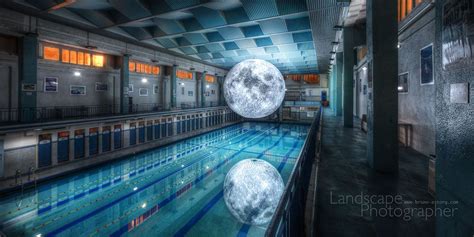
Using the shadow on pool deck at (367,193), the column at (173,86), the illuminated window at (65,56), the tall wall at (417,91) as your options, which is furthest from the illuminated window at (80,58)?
the tall wall at (417,91)

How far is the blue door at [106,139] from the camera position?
45.2 ft

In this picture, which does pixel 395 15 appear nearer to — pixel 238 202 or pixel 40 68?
pixel 238 202

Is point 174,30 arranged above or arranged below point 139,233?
above

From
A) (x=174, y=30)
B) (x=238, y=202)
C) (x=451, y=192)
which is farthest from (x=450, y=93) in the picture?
(x=174, y=30)

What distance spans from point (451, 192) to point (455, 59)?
45.0 inches

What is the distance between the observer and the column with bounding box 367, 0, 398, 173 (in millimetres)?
5320

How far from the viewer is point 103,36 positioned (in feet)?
47.4

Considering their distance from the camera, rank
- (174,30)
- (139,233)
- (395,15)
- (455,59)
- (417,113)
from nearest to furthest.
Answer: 1. (455,59)
2. (395,15)
3. (139,233)
4. (417,113)
5. (174,30)

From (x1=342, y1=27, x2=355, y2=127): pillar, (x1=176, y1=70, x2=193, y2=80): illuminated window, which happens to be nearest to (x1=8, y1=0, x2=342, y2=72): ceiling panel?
(x1=342, y1=27, x2=355, y2=127): pillar

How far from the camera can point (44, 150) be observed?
35.4 feet

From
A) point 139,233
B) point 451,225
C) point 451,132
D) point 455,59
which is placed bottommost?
point 139,233

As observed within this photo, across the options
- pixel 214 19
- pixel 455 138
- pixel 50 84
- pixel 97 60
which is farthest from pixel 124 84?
pixel 455 138

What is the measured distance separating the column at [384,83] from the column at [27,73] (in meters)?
14.8

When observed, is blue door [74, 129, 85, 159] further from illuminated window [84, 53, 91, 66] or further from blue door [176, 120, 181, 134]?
blue door [176, 120, 181, 134]
